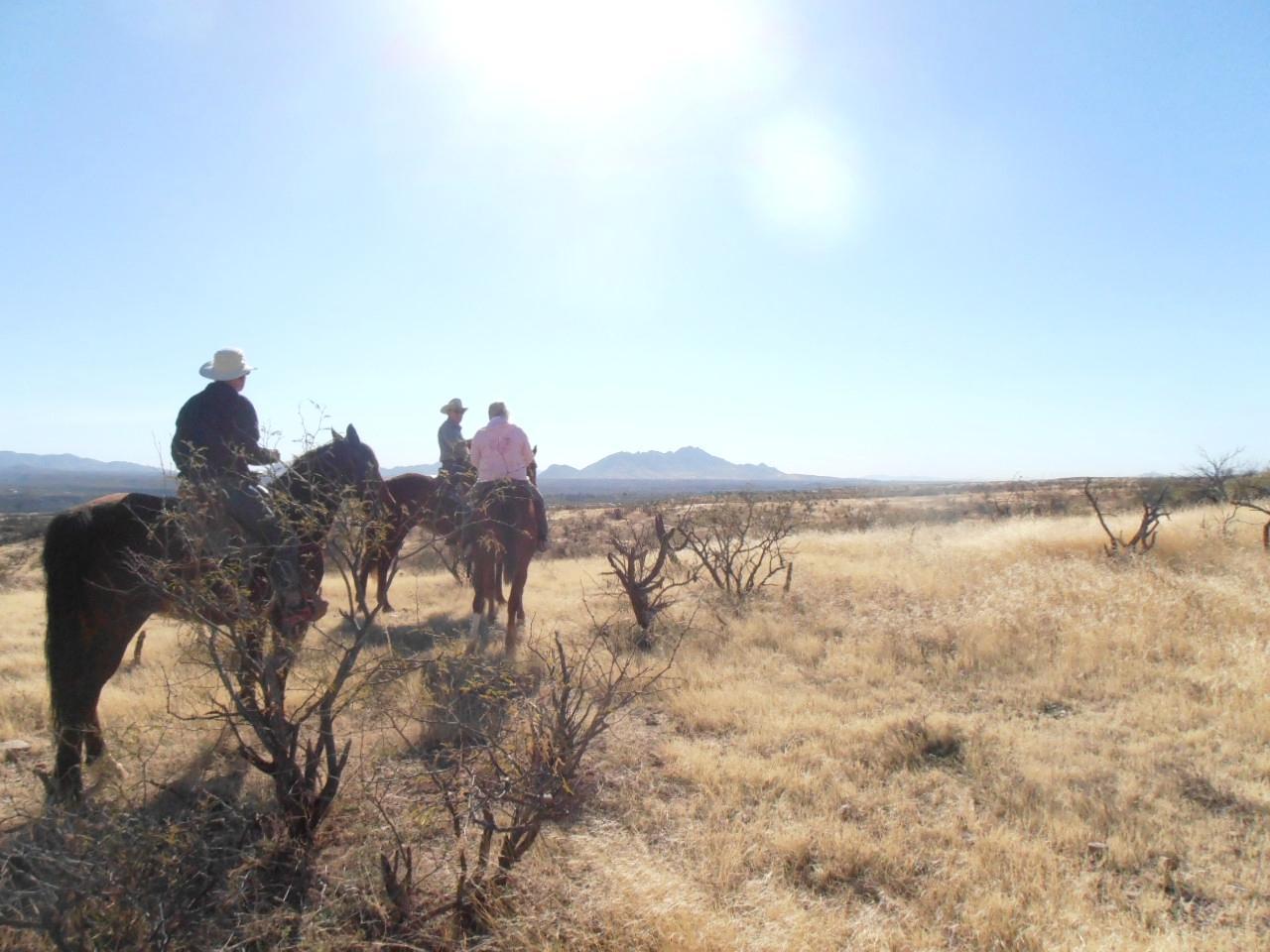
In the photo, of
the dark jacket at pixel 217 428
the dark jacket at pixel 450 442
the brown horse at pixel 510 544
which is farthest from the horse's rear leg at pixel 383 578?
the dark jacket at pixel 450 442

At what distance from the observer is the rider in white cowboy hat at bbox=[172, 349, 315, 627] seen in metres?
3.73

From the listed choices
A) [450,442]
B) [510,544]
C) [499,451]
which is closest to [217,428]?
[499,451]

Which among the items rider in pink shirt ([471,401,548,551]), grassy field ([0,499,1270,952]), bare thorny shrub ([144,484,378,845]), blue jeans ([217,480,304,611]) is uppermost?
rider in pink shirt ([471,401,548,551])

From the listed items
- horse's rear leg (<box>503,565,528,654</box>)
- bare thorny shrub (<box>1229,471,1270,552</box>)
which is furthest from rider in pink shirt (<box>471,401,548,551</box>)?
bare thorny shrub (<box>1229,471,1270,552</box>)

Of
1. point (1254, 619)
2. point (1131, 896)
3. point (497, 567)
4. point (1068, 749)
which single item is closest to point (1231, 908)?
point (1131, 896)

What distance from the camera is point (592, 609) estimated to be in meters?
8.55

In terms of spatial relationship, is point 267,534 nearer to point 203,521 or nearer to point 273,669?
point 203,521

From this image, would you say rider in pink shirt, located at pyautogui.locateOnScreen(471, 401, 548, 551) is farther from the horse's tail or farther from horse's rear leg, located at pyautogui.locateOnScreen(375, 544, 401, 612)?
the horse's tail

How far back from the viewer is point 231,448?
3.99 m

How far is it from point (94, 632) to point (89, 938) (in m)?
2.36

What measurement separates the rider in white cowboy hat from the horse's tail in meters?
0.74

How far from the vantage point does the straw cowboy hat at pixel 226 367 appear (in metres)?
4.68

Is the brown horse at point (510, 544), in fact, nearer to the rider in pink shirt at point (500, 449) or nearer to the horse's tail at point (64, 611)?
the rider in pink shirt at point (500, 449)

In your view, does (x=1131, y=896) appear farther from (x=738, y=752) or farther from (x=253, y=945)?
(x=253, y=945)
